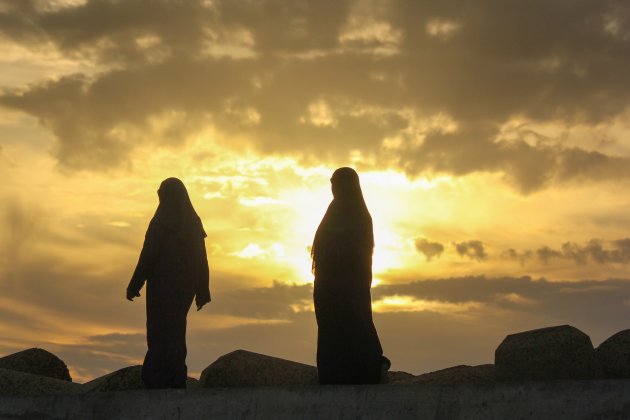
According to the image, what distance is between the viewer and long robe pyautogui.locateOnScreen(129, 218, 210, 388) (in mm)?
11914

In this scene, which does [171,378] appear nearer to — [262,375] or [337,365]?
[262,375]

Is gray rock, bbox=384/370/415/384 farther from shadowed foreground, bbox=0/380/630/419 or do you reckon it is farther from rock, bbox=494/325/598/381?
shadowed foreground, bbox=0/380/630/419

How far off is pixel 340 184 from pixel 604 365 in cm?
343

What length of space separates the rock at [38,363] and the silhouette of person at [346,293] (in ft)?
20.6

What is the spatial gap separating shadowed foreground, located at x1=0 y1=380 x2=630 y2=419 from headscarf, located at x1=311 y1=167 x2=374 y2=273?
5.96ft

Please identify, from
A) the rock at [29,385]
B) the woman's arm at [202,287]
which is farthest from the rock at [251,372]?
the rock at [29,385]

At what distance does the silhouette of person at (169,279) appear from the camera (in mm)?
11938

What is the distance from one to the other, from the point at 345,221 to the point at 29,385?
534cm

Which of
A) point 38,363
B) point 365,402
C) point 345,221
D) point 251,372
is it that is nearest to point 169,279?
point 251,372

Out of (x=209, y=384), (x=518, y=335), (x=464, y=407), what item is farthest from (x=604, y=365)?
(x=209, y=384)

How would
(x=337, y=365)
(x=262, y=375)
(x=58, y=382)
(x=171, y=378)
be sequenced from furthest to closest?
(x=58, y=382)
(x=262, y=375)
(x=171, y=378)
(x=337, y=365)

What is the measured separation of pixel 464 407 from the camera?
30.2ft

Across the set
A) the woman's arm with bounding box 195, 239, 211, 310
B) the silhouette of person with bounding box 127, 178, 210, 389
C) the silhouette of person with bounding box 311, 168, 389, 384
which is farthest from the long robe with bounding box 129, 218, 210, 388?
the silhouette of person with bounding box 311, 168, 389, 384

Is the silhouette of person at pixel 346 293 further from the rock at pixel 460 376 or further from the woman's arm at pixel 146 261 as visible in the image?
the woman's arm at pixel 146 261
